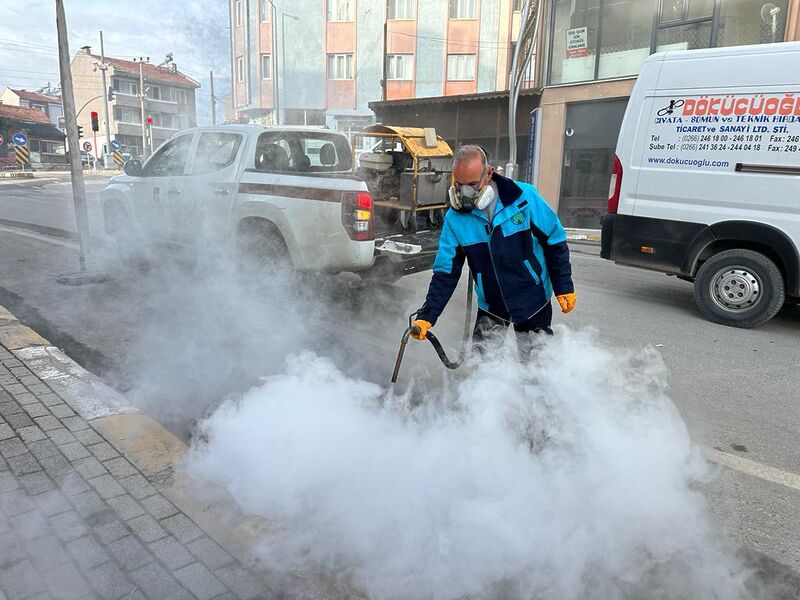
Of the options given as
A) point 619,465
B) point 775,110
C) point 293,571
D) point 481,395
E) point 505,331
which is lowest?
point 293,571

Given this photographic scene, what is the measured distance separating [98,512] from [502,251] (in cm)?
217

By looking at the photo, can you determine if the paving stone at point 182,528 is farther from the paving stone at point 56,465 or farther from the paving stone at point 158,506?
the paving stone at point 56,465

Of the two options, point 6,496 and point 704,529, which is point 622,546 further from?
point 6,496

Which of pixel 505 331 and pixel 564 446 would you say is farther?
pixel 505 331

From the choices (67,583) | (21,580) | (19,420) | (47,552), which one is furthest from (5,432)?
(67,583)

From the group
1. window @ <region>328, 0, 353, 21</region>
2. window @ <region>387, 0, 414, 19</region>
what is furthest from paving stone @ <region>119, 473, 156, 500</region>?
window @ <region>328, 0, 353, 21</region>

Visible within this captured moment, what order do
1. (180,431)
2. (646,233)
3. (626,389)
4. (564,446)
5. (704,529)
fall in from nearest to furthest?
(704,529) → (564,446) → (626,389) → (180,431) → (646,233)

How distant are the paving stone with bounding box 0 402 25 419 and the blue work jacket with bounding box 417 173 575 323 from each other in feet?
7.95

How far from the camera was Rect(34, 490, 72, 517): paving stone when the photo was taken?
8.11 ft

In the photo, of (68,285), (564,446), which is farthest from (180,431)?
(68,285)

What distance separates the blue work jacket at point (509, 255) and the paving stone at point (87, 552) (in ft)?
5.68

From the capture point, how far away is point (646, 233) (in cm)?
613

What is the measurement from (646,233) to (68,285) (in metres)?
6.41

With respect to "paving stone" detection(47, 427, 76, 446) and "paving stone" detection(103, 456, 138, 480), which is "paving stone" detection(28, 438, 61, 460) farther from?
"paving stone" detection(103, 456, 138, 480)
